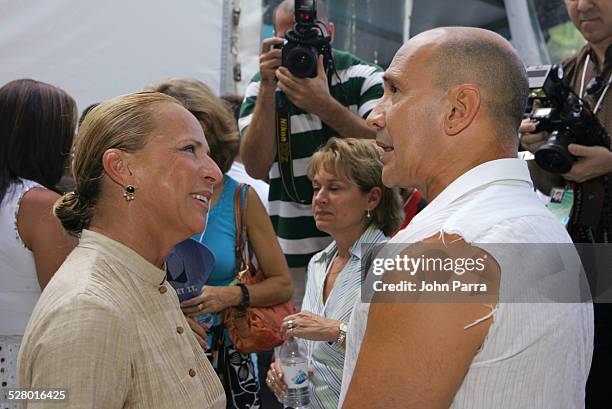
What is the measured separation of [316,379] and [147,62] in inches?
93.0

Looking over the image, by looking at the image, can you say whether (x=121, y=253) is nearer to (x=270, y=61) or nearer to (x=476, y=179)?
(x=476, y=179)

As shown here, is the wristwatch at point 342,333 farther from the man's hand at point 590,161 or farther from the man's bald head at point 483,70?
the man's bald head at point 483,70

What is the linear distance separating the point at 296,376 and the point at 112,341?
1.30m

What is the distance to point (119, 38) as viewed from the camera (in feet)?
→ 14.1

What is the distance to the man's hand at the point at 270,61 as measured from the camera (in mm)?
3262

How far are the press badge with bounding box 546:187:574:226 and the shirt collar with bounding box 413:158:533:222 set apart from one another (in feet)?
4.82

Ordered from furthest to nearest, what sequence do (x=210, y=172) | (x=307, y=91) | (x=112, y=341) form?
(x=307, y=91) < (x=210, y=172) < (x=112, y=341)

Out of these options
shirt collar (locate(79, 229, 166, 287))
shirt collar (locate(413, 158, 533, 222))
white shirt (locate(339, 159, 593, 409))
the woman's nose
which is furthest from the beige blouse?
shirt collar (locate(413, 158, 533, 222))

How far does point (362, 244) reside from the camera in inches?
117

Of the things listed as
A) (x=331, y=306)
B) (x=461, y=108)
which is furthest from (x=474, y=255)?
(x=331, y=306)

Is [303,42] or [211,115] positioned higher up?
[303,42]

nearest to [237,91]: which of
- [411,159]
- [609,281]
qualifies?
[609,281]

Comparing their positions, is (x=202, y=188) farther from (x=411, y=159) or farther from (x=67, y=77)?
(x=67, y=77)

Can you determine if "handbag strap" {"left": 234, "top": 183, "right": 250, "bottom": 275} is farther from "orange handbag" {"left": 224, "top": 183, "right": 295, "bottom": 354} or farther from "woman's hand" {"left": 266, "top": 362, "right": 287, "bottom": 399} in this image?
"woman's hand" {"left": 266, "top": 362, "right": 287, "bottom": 399}
